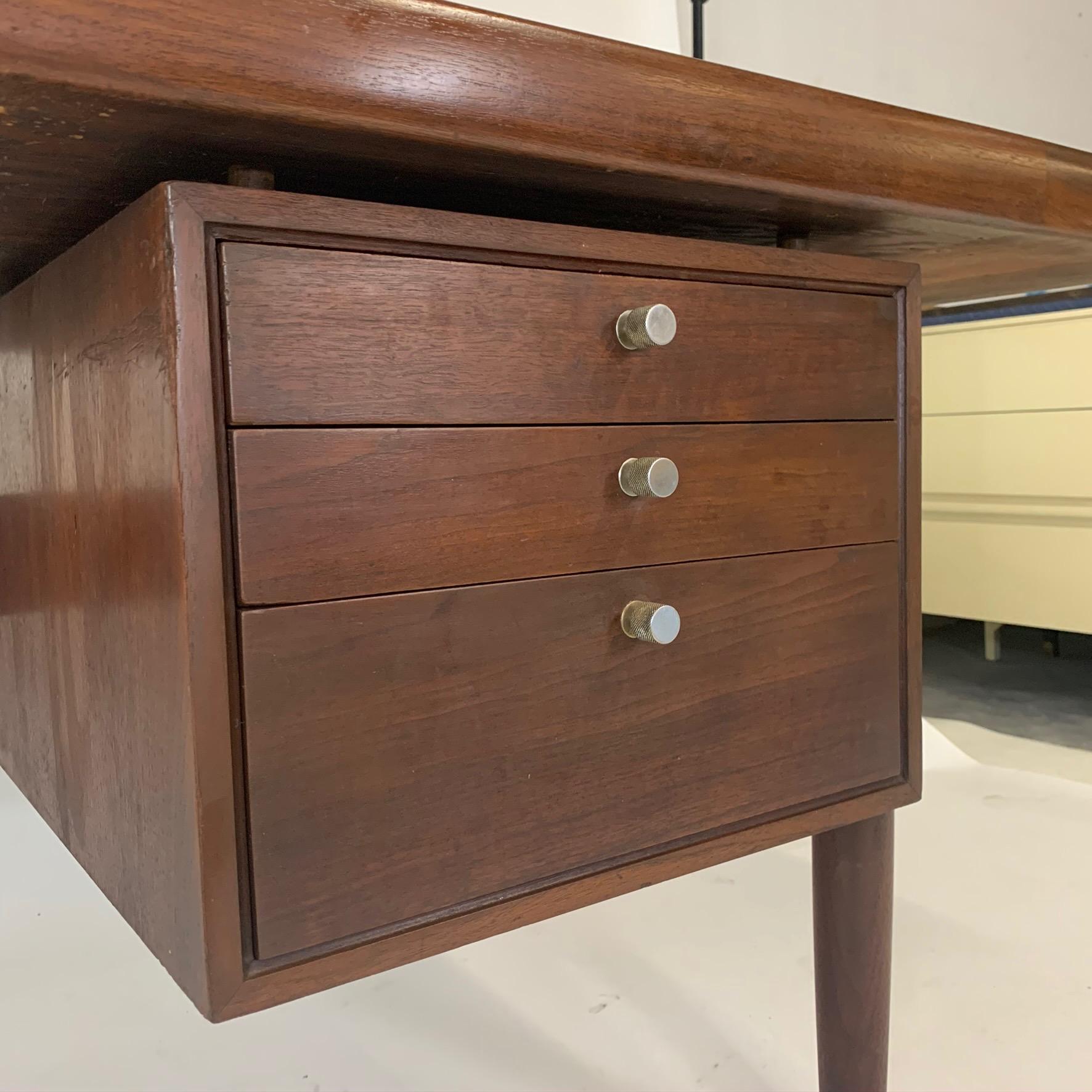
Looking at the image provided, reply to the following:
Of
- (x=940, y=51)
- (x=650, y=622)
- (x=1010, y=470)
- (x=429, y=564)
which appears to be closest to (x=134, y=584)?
(x=429, y=564)

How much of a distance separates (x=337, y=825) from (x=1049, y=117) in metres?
2.26

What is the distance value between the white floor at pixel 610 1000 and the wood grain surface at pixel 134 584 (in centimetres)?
28

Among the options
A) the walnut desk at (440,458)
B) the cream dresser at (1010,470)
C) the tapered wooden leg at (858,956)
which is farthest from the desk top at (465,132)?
the cream dresser at (1010,470)

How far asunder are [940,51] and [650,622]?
206cm

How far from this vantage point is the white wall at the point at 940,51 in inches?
83.9

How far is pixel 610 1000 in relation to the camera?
A: 87 centimetres

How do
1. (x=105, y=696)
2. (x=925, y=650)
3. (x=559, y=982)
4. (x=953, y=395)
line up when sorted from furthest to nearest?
(x=925, y=650), (x=953, y=395), (x=559, y=982), (x=105, y=696)

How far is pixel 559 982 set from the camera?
905 mm

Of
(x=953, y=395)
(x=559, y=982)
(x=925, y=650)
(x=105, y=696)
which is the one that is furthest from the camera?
(x=925, y=650)

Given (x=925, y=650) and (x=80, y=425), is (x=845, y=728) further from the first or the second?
(x=925, y=650)

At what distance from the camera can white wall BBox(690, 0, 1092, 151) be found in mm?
2131

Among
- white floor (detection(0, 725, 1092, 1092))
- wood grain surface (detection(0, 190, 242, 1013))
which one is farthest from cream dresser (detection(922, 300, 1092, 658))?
wood grain surface (detection(0, 190, 242, 1013))

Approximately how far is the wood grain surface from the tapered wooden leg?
17.1 inches

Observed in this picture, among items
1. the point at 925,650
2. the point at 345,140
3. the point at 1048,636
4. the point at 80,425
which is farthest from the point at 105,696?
the point at 1048,636
